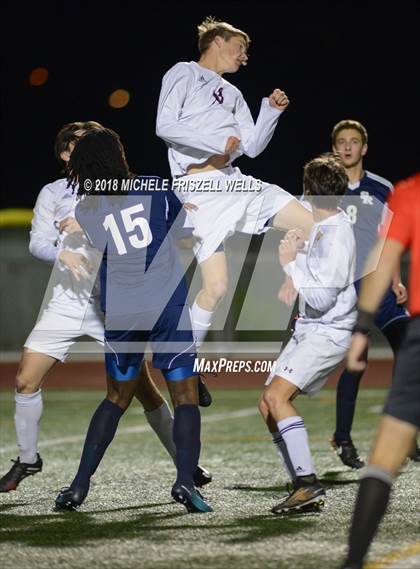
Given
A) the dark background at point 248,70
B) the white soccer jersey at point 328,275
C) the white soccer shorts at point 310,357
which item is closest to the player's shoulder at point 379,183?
the white soccer jersey at point 328,275

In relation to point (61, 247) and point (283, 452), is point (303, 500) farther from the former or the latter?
point (61, 247)

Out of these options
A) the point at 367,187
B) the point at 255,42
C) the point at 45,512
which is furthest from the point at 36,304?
the point at 45,512

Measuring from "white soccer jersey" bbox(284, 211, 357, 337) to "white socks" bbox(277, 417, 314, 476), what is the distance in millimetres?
503

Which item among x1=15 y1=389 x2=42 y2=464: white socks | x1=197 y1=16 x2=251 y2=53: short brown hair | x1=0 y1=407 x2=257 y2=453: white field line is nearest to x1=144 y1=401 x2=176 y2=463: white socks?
x1=15 y1=389 x2=42 y2=464: white socks

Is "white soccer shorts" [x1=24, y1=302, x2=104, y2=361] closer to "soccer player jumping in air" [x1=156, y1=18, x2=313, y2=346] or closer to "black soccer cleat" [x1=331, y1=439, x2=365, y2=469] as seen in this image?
"soccer player jumping in air" [x1=156, y1=18, x2=313, y2=346]

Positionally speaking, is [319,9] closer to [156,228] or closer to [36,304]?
[36,304]

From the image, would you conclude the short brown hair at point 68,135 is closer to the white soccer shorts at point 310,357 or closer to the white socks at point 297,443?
the white soccer shorts at point 310,357

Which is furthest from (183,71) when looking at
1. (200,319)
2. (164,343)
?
(164,343)

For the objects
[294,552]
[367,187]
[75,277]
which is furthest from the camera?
[367,187]

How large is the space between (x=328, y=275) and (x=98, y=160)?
1221mm

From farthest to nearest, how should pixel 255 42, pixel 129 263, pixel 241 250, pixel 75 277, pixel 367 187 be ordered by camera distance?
pixel 255 42
pixel 241 250
pixel 367 187
pixel 75 277
pixel 129 263

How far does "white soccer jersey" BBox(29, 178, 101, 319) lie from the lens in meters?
5.93

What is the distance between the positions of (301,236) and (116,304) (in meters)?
0.96

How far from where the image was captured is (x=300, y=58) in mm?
23703
